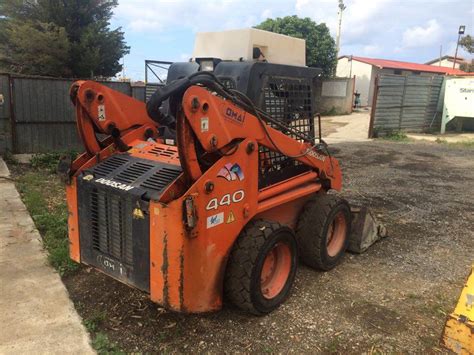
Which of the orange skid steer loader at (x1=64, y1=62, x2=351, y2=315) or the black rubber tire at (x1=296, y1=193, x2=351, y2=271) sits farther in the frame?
the black rubber tire at (x1=296, y1=193, x2=351, y2=271)

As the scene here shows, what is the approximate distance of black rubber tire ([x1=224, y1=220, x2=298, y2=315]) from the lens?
3.12 metres

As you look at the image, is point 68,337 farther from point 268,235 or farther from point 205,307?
point 268,235

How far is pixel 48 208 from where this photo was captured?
19.5 feet

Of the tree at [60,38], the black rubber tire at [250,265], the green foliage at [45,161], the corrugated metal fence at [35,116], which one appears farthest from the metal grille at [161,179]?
the tree at [60,38]

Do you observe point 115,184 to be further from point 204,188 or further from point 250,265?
point 250,265

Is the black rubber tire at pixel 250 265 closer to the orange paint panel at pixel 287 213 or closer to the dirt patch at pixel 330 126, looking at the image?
the orange paint panel at pixel 287 213

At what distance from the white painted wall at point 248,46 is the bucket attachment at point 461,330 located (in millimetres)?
2645

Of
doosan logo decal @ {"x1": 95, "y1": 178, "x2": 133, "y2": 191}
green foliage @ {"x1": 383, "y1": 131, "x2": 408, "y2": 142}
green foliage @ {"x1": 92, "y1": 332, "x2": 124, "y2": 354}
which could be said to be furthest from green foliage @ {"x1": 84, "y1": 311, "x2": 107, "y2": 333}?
green foliage @ {"x1": 383, "y1": 131, "x2": 408, "y2": 142}

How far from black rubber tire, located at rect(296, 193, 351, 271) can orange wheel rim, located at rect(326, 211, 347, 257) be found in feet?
0.55

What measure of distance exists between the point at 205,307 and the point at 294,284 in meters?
1.19

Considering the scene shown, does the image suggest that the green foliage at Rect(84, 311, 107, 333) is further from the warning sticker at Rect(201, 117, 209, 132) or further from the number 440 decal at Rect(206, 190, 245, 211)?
the warning sticker at Rect(201, 117, 209, 132)

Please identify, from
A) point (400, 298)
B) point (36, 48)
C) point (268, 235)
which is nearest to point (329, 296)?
point (400, 298)

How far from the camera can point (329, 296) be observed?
3799 mm

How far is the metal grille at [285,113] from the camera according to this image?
3664mm
